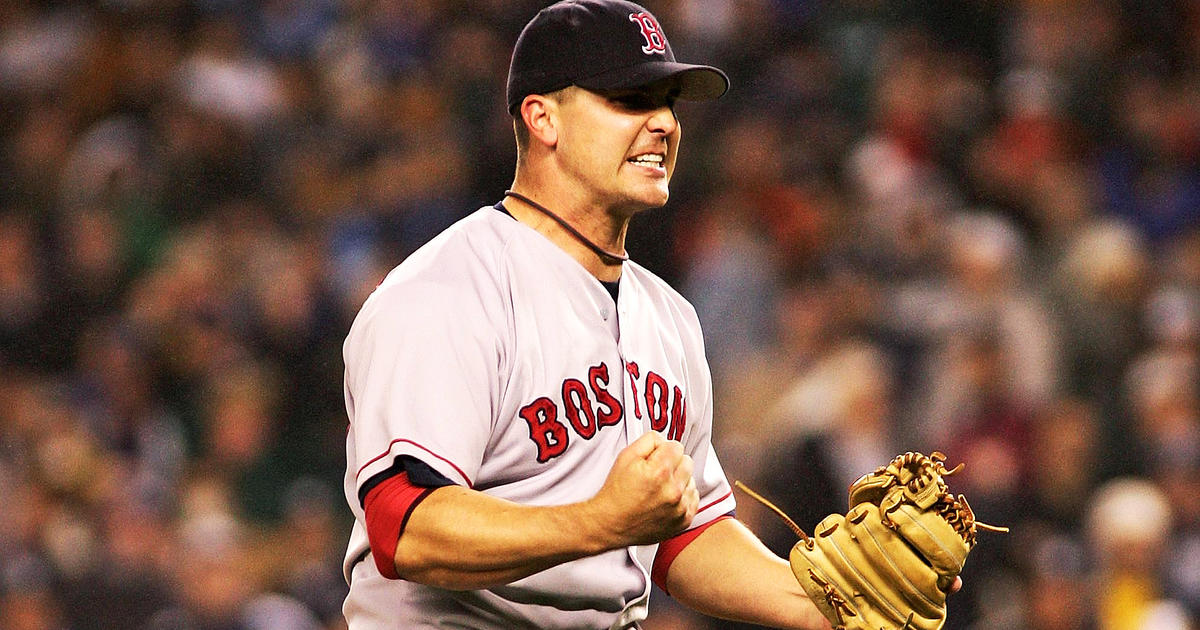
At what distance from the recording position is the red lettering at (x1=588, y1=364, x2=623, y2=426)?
7.54 feet

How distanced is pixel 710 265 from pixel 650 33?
394cm

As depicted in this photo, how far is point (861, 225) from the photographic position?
20.6 ft

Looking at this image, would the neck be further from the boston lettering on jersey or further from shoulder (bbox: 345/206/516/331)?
the boston lettering on jersey

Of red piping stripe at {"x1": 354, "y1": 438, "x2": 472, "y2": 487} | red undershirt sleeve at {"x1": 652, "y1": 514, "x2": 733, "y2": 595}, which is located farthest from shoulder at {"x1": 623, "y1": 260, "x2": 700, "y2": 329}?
red piping stripe at {"x1": 354, "y1": 438, "x2": 472, "y2": 487}

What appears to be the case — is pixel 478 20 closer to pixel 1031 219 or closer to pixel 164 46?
pixel 164 46

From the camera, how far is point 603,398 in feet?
7.57

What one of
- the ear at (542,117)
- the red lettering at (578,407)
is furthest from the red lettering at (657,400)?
the ear at (542,117)

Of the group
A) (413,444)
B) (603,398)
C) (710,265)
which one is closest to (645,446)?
(413,444)

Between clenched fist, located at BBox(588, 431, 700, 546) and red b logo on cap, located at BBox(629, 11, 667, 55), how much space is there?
0.71 m

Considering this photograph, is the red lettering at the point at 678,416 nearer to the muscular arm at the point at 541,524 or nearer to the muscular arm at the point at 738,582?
the muscular arm at the point at 738,582

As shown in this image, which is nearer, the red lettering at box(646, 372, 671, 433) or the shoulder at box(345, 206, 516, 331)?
the shoulder at box(345, 206, 516, 331)

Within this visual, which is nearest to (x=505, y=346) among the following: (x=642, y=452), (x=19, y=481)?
(x=642, y=452)

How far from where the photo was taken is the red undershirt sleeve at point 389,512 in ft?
6.52

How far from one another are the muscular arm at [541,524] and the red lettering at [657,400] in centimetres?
46
